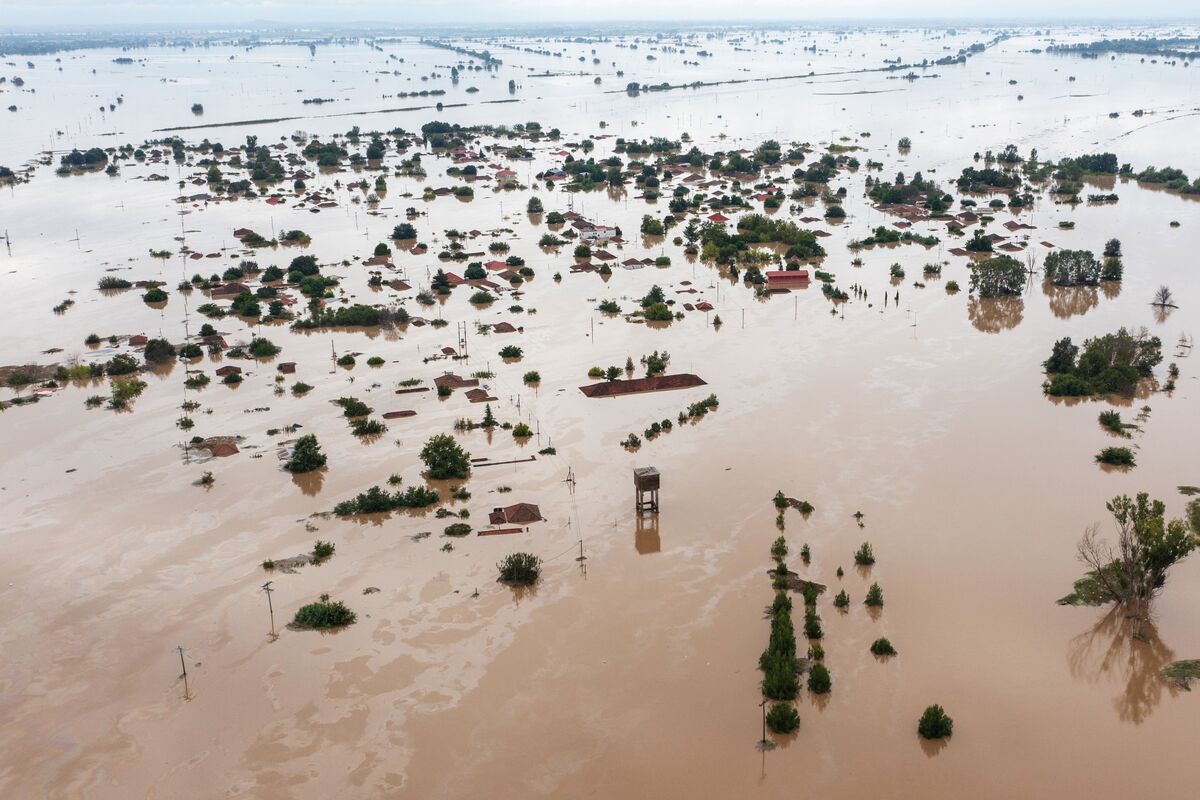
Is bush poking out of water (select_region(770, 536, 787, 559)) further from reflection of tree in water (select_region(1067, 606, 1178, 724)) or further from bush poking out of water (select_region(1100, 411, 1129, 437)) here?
bush poking out of water (select_region(1100, 411, 1129, 437))

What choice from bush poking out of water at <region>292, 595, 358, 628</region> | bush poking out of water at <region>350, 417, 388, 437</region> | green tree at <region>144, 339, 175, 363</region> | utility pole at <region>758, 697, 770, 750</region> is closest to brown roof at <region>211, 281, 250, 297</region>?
green tree at <region>144, 339, 175, 363</region>

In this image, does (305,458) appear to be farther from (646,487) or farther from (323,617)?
(646,487)

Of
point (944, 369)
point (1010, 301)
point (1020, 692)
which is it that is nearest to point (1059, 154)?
point (1010, 301)

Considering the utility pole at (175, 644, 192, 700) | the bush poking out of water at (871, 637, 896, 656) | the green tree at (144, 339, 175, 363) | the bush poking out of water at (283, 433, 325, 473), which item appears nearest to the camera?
the utility pole at (175, 644, 192, 700)

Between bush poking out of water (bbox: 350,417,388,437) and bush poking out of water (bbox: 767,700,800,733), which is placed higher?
bush poking out of water (bbox: 350,417,388,437)

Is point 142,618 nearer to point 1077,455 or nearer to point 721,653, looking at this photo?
point 721,653

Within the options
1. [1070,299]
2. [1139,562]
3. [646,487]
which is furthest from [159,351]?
[1070,299]
